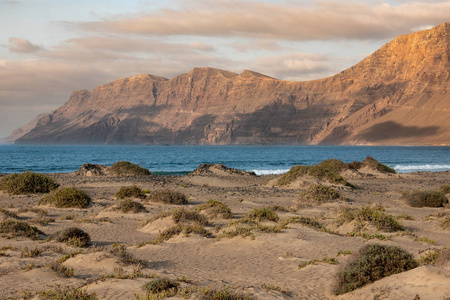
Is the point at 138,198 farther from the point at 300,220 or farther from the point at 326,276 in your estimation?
the point at 326,276

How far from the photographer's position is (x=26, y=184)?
28.7m

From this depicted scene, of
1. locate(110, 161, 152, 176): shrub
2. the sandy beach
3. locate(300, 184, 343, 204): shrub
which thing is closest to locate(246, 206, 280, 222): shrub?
the sandy beach

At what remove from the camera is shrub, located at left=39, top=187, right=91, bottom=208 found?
2284 centimetres

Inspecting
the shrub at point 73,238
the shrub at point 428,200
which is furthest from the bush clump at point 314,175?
the shrub at point 73,238

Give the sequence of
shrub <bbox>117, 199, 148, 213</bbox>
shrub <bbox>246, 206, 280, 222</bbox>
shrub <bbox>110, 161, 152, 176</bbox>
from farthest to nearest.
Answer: shrub <bbox>110, 161, 152, 176</bbox>
shrub <bbox>117, 199, 148, 213</bbox>
shrub <bbox>246, 206, 280, 222</bbox>

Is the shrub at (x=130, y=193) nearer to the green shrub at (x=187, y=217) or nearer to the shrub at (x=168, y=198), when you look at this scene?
the shrub at (x=168, y=198)

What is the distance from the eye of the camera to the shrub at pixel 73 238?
44.6 ft

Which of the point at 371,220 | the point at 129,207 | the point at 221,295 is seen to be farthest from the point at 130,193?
the point at 221,295

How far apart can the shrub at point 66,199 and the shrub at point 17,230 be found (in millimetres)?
7558

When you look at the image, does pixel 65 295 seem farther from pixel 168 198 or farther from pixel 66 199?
pixel 168 198

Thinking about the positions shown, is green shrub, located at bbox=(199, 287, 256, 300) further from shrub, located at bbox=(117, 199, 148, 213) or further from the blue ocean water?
the blue ocean water

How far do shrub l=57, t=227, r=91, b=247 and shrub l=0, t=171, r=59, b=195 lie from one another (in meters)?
16.3

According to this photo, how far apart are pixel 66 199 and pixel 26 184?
7237mm

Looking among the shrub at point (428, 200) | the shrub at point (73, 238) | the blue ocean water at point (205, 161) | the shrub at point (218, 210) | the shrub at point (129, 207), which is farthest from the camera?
the blue ocean water at point (205, 161)
